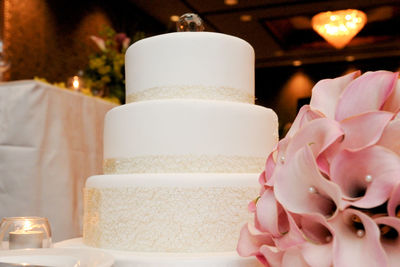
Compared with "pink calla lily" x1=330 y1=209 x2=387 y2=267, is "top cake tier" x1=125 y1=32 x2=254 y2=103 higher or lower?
higher

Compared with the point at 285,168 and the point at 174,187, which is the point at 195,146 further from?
the point at 285,168

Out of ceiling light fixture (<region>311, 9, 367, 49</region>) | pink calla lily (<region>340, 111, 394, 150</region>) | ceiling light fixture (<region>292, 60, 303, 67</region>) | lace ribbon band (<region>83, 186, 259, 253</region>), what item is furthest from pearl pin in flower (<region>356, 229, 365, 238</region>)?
ceiling light fixture (<region>292, 60, 303, 67</region>)

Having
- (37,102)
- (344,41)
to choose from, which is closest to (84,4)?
(37,102)

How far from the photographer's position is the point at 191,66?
1149mm

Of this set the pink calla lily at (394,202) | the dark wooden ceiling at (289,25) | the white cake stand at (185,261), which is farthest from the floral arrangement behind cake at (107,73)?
the pink calla lily at (394,202)

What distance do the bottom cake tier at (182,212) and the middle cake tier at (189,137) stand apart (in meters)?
0.05

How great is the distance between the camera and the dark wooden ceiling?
190 inches

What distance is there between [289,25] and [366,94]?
512 cm

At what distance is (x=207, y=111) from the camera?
1093 mm

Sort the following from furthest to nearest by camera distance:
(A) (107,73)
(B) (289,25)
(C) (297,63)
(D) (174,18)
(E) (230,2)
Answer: (C) (297,63), (B) (289,25), (D) (174,18), (E) (230,2), (A) (107,73)

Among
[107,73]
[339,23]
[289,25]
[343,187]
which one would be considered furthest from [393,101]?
[289,25]

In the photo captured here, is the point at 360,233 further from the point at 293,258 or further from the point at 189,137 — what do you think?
the point at 189,137

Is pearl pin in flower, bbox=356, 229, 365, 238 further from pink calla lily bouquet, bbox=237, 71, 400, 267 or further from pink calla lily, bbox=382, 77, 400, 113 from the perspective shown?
pink calla lily, bbox=382, 77, 400, 113

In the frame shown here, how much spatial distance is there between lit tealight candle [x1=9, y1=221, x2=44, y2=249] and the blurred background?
138 centimetres
